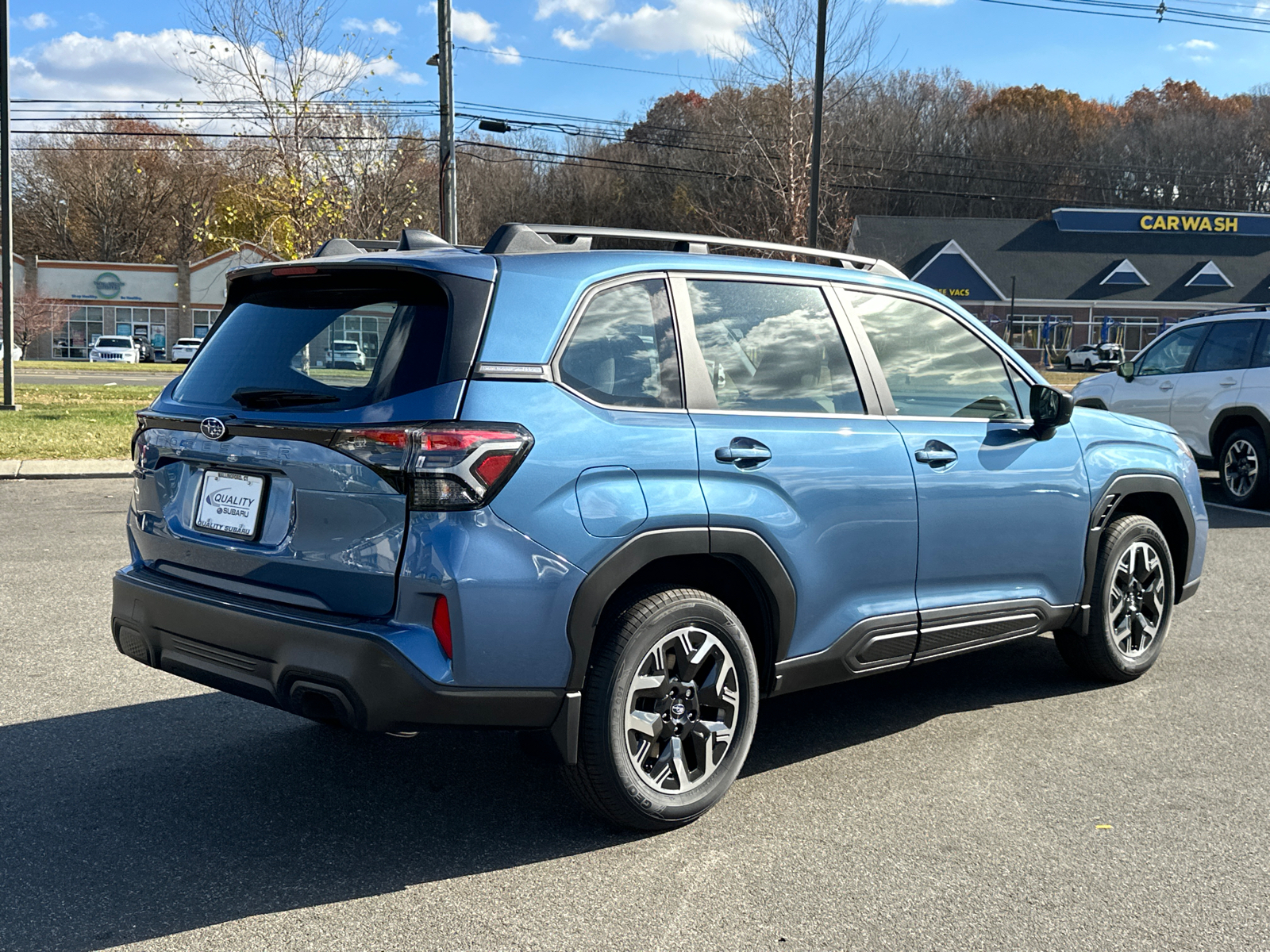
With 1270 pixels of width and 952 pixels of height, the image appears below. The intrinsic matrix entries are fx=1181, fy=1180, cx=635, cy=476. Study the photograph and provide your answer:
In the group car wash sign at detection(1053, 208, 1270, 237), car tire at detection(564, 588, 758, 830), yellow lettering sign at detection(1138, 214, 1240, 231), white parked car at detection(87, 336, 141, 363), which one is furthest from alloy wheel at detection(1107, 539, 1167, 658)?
yellow lettering sign at detection(1138, 214, 1240, 231)

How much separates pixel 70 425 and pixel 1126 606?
1440 centimetres

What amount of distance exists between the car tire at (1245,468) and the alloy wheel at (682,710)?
9642 mm

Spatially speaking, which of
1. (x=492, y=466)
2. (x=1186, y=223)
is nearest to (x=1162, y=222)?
(x=1186, y=223)

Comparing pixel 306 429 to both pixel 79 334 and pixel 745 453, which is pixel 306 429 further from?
pixel 79 334

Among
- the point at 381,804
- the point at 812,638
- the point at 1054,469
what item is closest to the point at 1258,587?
the point at 1054,469

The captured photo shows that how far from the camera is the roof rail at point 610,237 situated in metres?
3.78

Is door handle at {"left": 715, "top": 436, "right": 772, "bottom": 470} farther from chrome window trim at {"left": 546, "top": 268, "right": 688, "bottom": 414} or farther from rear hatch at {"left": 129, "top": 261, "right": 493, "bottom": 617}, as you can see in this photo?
rear hatch at {"left": 129, "top": 261, "right": 493, "bottom": 617}

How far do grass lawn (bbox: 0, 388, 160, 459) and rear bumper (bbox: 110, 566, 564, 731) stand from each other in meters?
10.4

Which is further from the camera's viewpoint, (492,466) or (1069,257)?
(1069,257)

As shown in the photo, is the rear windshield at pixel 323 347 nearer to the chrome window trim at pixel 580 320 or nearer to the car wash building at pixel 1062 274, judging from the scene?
the chrome window trim at pixel 580 320

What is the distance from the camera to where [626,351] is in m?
3.78

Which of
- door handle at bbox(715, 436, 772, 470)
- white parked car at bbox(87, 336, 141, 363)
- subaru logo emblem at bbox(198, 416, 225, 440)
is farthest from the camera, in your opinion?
white parked car at bbox(87, 336, 141, 363)

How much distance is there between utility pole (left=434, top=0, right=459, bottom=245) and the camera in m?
18.6

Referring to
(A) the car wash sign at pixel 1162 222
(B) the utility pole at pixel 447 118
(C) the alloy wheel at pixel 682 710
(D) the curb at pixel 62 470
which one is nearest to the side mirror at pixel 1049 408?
(C) the alloy wheel at pixel 682 710
